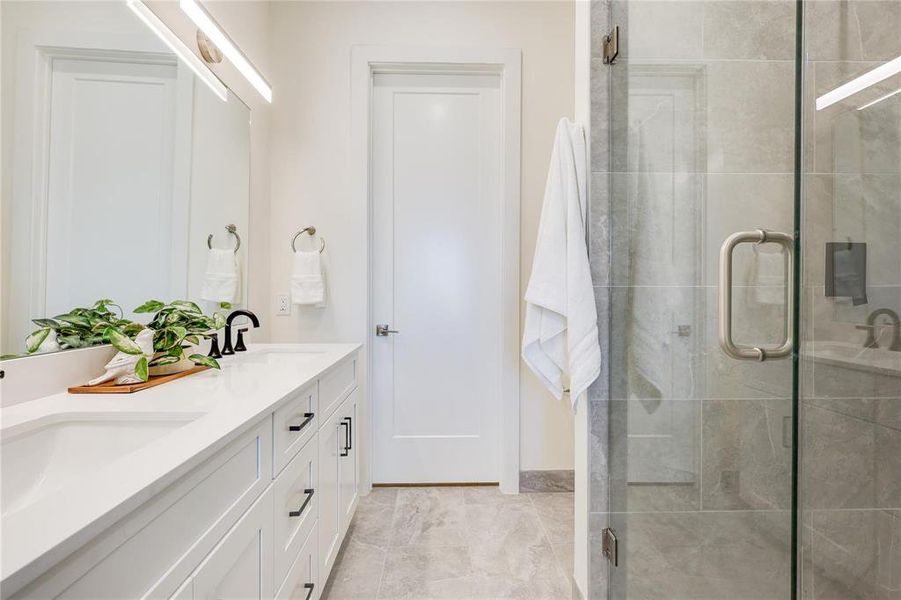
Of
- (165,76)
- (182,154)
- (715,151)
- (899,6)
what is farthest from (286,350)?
(899,6)

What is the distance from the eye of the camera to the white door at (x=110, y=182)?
1031mm

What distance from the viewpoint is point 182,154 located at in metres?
1.49

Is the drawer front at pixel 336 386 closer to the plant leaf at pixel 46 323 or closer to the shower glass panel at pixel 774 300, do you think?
the plant leaf at pixel 46 323

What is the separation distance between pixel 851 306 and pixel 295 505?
135cm

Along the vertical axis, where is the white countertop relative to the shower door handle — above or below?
below

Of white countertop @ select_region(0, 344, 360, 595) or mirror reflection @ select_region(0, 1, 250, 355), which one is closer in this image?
white countertop @ select_region(0, 344, 360, 595)

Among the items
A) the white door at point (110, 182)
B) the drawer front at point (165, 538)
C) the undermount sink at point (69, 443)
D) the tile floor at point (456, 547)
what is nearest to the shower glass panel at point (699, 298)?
the tile floor at point (456, 547)

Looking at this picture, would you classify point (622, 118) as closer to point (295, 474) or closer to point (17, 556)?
point (295, 474)

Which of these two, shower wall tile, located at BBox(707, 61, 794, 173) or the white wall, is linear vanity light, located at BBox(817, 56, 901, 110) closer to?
shower wall tile, located at BBox(707, 61, 794, 173)

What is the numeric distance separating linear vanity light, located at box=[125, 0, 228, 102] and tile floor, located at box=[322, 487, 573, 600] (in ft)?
6.50

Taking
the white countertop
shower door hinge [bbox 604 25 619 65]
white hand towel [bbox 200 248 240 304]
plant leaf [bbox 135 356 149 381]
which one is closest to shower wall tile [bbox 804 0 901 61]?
shower door hinge [bbox 604 25 619 65]

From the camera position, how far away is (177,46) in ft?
4.71

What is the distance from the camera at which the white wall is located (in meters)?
2.37

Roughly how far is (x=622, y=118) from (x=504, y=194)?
103 centimetres
